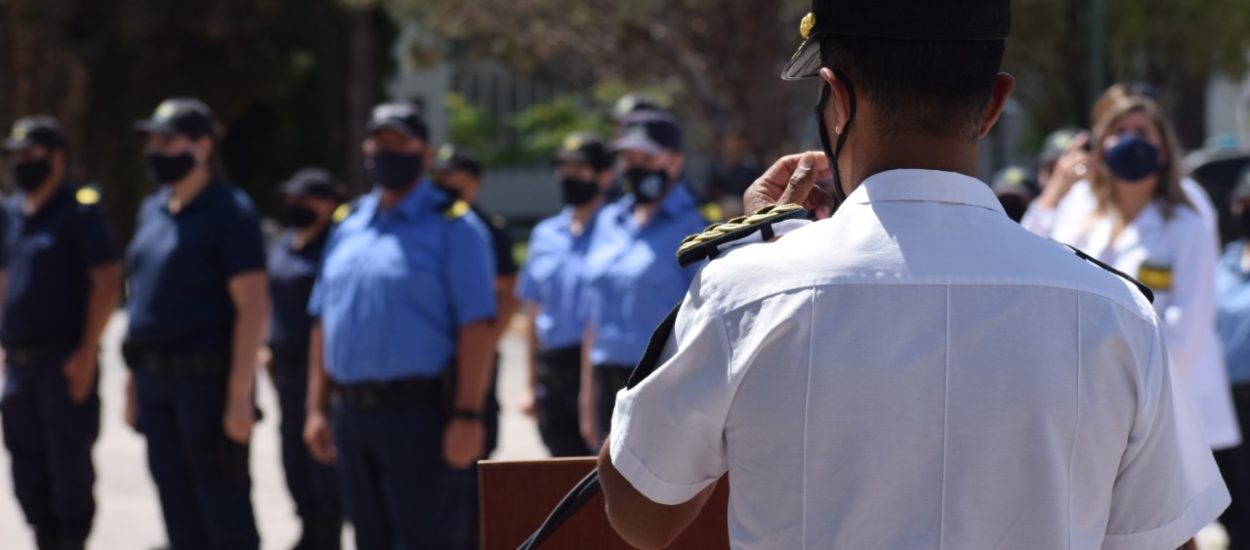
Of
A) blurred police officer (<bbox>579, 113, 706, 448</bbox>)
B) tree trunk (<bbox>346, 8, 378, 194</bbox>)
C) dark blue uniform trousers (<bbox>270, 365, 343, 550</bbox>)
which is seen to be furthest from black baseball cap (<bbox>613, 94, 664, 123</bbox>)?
tree trunk (<bbox>346, 8, 378, 194</bbox>)

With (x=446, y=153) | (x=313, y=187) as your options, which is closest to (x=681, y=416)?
(x=313, y=187)

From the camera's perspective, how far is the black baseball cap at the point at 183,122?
632cm

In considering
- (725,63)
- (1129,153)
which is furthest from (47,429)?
(725,63)

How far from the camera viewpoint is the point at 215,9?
917 inches

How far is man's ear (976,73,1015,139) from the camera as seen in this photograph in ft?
6.75

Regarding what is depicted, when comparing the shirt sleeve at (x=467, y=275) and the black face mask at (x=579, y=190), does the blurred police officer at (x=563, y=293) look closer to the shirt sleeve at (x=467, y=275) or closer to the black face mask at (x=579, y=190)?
the black face mask at (x=579, y=190)

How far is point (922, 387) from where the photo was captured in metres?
1.90

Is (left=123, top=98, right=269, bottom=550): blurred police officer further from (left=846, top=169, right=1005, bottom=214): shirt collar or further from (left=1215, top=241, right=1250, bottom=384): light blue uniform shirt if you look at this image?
(left=846, top=169, right=1005, bottom=214): shirt collar

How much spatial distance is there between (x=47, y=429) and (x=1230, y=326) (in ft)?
15.7

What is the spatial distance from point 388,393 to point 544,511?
3.05 metres

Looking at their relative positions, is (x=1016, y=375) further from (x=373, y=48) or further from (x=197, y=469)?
(x=373, y=48)

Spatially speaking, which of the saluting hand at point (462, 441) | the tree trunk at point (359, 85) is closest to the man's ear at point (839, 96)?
the saluting hand at point (462, 441)

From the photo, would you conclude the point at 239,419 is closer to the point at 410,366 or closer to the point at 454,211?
the point at 410,366

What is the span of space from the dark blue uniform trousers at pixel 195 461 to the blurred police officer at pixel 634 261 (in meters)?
1.43
